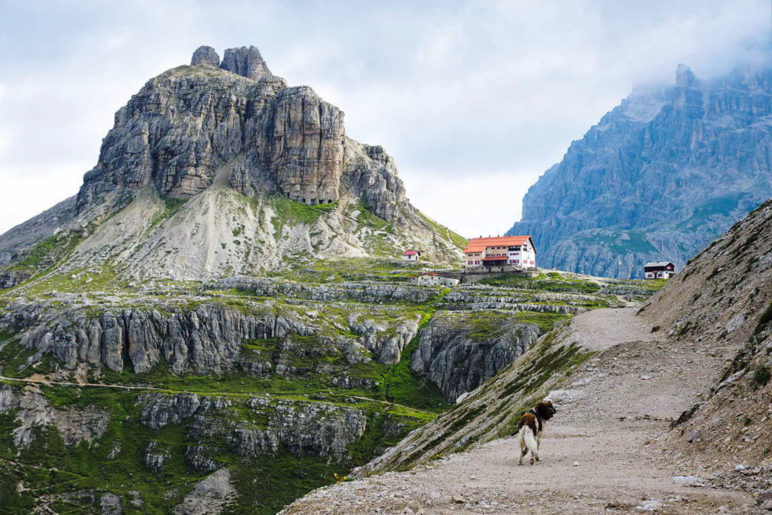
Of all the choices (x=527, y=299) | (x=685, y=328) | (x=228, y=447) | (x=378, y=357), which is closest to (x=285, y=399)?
(x=228, y=447)

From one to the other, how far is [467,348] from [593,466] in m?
143

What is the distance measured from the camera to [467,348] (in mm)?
164250

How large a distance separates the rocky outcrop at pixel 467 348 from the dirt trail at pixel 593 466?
110 meters

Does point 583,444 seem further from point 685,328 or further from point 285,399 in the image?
point 285,399

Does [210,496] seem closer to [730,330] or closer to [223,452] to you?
[223,452]

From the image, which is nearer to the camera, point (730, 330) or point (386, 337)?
point (730, 330)

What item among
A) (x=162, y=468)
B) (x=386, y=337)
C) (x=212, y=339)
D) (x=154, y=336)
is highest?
(x=386, y=337)

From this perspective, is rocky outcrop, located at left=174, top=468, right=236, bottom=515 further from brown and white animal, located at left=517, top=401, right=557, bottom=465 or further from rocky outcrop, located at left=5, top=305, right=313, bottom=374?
brown and white animal, located at left=517, top=401, right=557, bottom=465

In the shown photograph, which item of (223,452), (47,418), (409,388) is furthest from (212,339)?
(409,388)

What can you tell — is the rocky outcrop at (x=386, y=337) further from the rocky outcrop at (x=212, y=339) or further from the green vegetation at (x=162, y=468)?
the green vegetation at (x=162, y=468)

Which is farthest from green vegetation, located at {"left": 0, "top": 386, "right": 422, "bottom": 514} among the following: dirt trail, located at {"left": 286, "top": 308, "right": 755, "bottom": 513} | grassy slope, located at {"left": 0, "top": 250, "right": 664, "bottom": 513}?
dirt trail, located at {"left": 286, "top": 308, "right": 755, "bottom": 513}

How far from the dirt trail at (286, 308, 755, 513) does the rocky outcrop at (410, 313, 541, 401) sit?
110m

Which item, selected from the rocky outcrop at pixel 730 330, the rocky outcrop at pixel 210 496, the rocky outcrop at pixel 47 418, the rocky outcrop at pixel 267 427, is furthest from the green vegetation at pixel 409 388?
the rocky outcrop at pixel 730 330

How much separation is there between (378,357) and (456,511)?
547 feet
